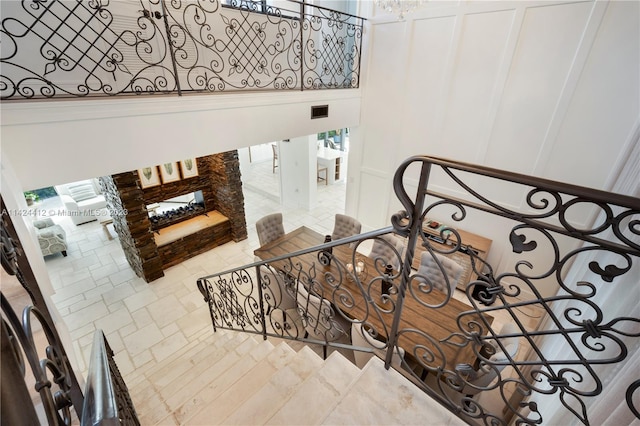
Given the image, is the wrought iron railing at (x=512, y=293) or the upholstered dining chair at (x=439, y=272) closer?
the wrought iron railing at (x=512, y=293)

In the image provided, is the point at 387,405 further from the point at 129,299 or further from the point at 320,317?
the point at 129,299

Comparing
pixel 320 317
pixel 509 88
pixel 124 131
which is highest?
pixel 509 88

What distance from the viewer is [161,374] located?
3090 mm

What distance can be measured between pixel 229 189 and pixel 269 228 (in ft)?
5.11

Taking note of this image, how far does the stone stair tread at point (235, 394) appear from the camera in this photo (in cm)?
198

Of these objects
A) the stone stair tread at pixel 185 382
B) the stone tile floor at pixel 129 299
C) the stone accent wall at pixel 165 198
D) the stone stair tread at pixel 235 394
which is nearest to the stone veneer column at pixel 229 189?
the stone accent wall at pixel 165 198

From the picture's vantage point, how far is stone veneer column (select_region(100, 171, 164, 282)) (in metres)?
4.16

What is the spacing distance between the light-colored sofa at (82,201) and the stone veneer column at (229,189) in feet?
11.1

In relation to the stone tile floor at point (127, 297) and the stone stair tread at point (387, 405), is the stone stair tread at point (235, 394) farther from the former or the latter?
the stone tile floor at point (127, 297)

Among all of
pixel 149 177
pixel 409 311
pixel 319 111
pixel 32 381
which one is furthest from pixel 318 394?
pixel 149 177

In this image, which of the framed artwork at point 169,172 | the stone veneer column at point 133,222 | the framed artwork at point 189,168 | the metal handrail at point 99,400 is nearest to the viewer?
the metal handrail at point 99,400

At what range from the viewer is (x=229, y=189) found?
5395 mm

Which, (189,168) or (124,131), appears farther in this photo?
(189,168)

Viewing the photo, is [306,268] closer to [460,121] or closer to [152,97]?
[152,97]
